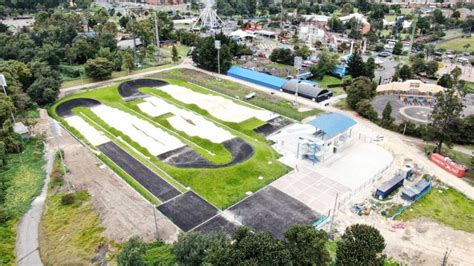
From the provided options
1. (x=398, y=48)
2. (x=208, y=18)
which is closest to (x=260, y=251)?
(x=398, y=48)

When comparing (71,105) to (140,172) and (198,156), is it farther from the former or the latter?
(198,156)

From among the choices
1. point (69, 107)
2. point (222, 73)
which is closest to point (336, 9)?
point (222, 73)

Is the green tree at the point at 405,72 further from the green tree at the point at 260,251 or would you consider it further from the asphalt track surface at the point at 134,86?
the green tree at the point at 260,251

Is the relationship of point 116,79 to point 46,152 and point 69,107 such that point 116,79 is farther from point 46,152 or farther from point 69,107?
point 46,152

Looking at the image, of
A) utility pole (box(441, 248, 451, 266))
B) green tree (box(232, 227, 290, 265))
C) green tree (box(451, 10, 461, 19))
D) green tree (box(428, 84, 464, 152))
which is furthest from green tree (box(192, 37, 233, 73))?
green tree (box(451, 10, 461, 19))

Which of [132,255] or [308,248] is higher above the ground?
[308,248]

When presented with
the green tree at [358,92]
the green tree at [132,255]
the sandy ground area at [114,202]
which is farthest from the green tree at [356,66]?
the green tree at [132,255]
